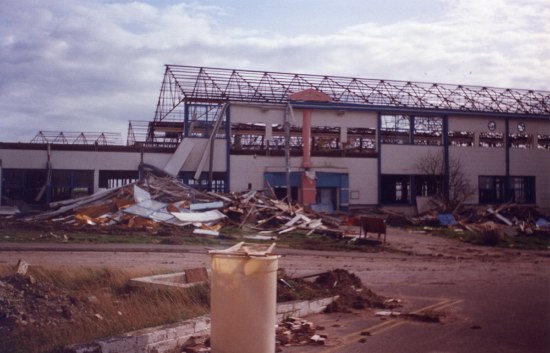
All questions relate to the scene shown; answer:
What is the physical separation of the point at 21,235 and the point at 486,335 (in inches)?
806

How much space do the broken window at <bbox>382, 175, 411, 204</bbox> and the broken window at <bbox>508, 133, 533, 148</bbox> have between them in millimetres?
12456

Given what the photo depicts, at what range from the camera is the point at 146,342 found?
8.12 m

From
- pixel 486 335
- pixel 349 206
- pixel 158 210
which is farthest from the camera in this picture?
pixel 349 206

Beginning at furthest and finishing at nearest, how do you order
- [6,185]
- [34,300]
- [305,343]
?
1. [6,185]
2. [305,343]
3. [34,300]

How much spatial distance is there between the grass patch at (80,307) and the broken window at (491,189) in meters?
45.6

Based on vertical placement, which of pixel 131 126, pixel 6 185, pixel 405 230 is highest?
pixel 131 126

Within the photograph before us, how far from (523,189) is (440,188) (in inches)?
372

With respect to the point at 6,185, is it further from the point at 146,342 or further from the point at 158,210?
the point at 146,342

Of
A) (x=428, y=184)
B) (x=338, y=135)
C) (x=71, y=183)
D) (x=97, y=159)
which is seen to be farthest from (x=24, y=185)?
(x=428, y=184)

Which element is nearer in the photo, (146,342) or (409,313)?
(146,342)

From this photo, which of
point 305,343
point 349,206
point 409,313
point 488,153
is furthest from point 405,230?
point 305,343

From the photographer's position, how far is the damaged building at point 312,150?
143 ft

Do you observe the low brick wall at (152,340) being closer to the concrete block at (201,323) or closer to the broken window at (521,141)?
the concrete block at (201,323)

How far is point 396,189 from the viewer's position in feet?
172
